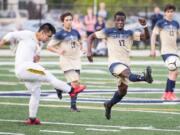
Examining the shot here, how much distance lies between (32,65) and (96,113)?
2.16m

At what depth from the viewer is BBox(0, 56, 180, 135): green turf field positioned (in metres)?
12.5

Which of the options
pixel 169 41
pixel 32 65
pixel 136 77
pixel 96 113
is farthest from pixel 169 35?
pixel 32 65

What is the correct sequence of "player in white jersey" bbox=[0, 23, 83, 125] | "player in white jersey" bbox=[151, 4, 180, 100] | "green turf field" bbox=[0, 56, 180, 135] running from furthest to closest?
"player in white jersey" bbox=[151, 4, 180, 100], "player in white jersey" bbox=[0, 23, 83, 125], "green turf field" bbox=[0, 56, 180, 135]

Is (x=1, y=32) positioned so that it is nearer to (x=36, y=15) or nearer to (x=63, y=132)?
(x=36, y=15)

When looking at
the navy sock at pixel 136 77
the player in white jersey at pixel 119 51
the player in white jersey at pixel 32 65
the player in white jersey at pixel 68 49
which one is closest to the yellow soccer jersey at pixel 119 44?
the player in white jersey at pixel 119 51

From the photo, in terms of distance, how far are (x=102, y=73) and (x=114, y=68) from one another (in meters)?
10.2

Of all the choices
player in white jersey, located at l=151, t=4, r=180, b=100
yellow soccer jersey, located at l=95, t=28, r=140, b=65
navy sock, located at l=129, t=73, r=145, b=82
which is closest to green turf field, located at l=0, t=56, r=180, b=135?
player in white jersey, located at l=151, t=4, r=180, b=100

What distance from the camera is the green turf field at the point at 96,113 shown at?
1252cm

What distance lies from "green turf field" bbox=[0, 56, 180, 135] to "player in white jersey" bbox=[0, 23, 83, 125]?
1.48 feet

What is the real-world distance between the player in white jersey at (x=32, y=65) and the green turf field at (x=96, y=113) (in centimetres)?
45

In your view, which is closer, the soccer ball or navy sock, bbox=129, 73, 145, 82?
navy sock, bbox=129, 73, 145, 82

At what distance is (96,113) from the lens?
14.6m

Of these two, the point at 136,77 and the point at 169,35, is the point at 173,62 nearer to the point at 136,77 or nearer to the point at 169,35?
the point at 169,35

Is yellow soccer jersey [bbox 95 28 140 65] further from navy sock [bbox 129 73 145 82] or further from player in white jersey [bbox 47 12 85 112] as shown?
player in white jersey [bbox 47 12 85 112]
